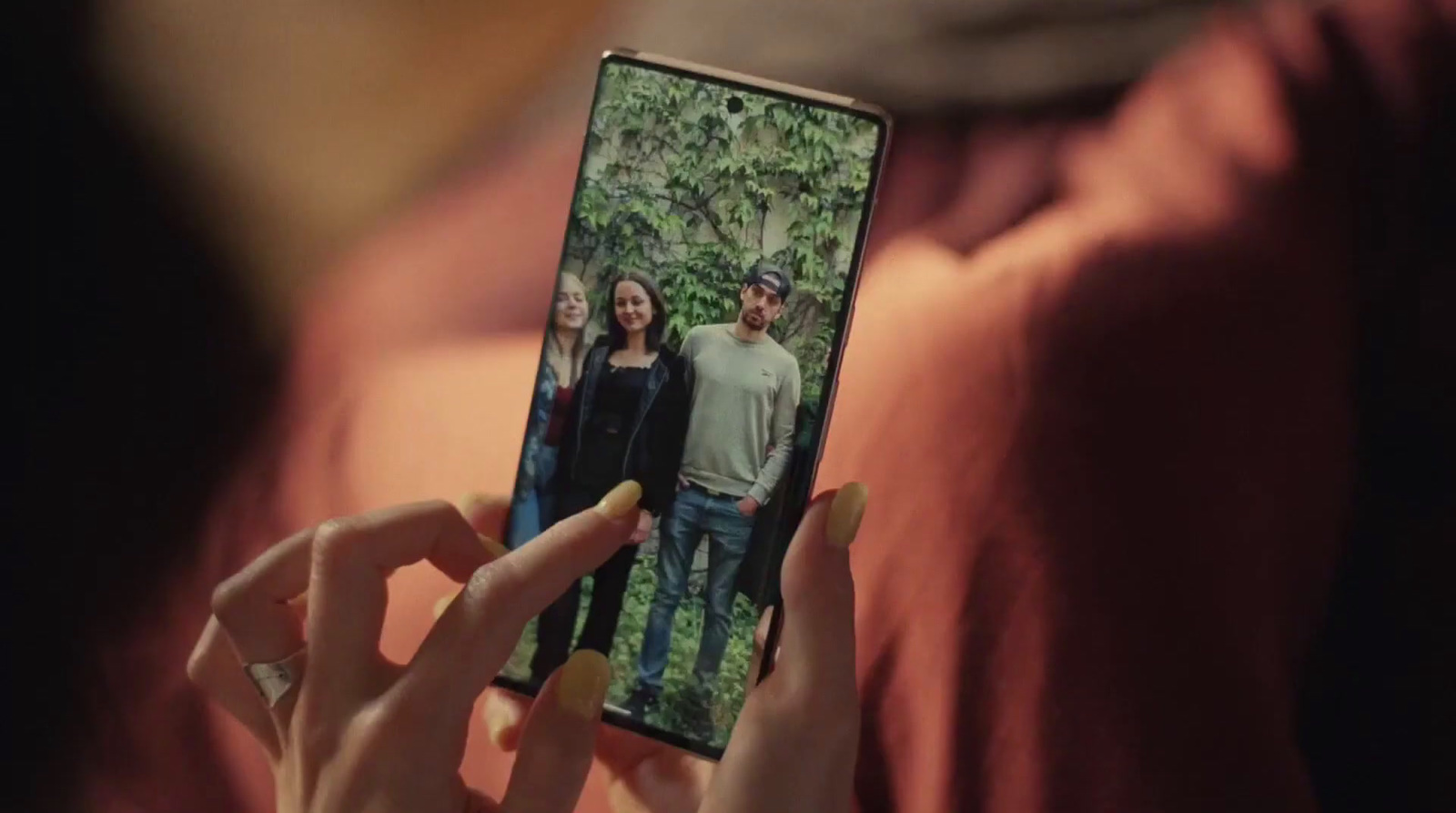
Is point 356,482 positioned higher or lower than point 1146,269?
lower

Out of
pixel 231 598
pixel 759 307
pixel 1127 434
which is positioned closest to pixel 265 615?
pixel 231 598

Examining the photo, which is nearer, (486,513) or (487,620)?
(487,620)

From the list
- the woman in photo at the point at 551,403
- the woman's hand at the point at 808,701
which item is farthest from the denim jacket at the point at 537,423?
the woman's hand at the point at 808,701

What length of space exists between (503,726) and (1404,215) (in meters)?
0.42

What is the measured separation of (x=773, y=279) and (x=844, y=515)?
10 centimetres

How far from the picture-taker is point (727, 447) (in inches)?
16.3

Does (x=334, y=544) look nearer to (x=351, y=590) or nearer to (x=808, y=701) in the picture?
(x=351, y=590)

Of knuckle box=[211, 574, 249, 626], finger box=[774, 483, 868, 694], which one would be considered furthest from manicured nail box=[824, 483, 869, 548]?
knuckle box=[211, 574, 249, 626]

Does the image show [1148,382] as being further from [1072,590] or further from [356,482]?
[356,482]

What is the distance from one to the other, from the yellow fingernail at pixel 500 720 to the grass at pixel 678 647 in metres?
0.04

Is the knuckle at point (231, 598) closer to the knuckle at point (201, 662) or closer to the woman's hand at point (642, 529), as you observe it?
the knuckle at point (201, 662)

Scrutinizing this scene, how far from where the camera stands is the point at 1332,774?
1.22 ft

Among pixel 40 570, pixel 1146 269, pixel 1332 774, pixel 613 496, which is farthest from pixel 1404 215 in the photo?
pixel 40 570

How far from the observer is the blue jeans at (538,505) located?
438 millimetres
